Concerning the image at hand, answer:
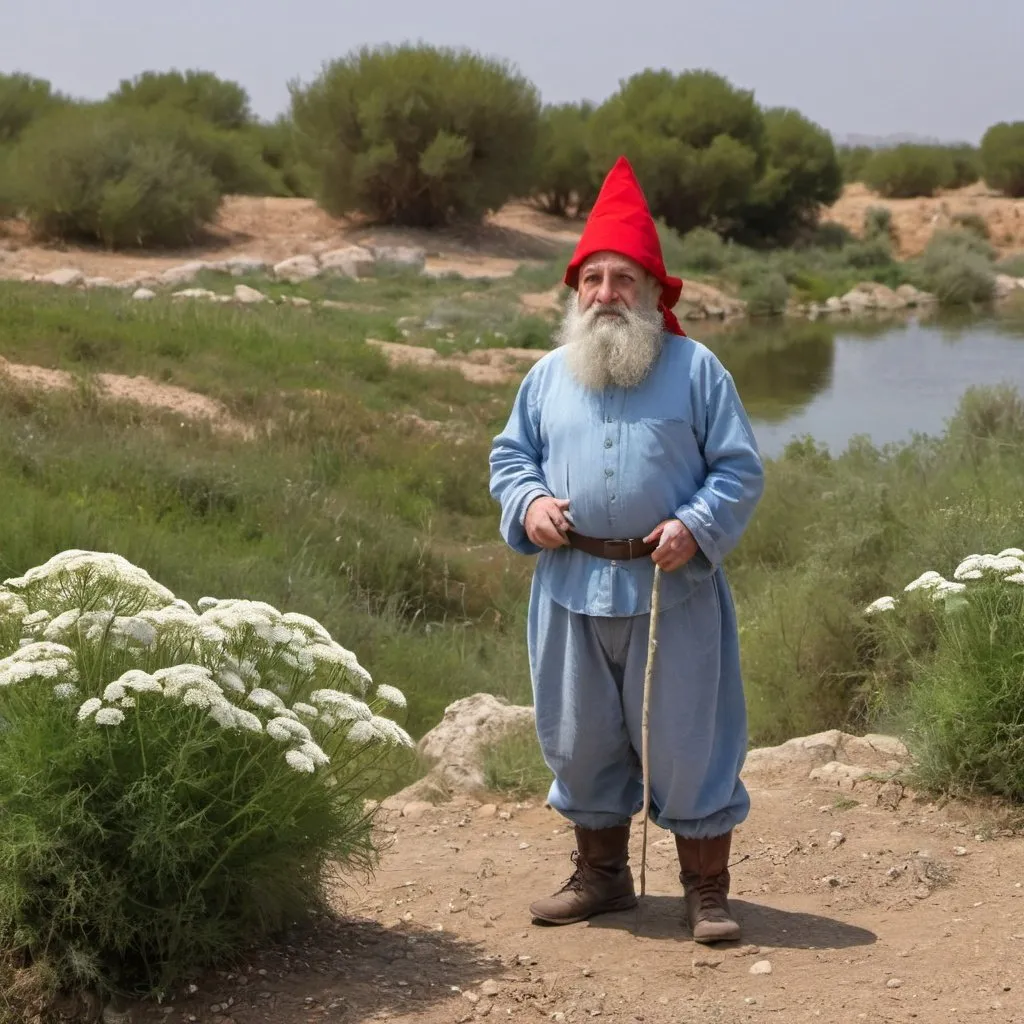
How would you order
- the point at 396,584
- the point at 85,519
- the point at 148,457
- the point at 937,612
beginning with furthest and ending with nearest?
the point at 148,457, the point at 396,584, the point at 85,519, the point at 937,612

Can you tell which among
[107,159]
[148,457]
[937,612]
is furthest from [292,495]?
[107,159]

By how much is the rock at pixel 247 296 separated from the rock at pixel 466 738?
15.6 metres

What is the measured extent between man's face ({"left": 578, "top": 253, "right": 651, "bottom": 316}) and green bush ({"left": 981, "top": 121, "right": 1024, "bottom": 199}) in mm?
55739

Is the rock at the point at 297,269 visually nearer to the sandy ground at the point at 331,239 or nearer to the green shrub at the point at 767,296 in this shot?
the sandy ground at the point at 331,239

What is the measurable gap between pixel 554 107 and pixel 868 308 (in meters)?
21.5

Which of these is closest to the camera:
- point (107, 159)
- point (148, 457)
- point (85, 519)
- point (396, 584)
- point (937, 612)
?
point (937, 612)

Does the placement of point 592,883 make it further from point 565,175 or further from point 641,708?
point 565,175

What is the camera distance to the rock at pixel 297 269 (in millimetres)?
27109

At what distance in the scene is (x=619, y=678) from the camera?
11.9 feet

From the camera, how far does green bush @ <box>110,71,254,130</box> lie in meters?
47.6

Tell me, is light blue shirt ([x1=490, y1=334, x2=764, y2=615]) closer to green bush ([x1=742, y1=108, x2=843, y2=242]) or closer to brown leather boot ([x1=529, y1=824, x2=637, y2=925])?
brown leather boot ([x1=529, y1=824, x2=637, y2=925])

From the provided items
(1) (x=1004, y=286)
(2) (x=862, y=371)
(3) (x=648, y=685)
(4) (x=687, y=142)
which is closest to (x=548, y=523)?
(3) (x=648, y=685)

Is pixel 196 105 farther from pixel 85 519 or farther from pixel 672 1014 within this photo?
pixel 672 1014

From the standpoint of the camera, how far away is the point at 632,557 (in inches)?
139
